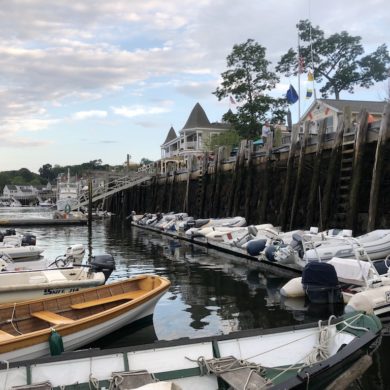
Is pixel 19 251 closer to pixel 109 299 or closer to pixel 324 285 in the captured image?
pixel 109 299

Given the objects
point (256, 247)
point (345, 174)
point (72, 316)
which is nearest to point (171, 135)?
point (345, 174)

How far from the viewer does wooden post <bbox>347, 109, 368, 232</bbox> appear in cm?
1578

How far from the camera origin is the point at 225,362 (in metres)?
5.67

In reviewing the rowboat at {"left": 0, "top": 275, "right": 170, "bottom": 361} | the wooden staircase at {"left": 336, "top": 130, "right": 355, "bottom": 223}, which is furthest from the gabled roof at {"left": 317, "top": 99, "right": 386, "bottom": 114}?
the rowboat at {"left": 0, "top": 275, "right": 170, "bottom": 361}

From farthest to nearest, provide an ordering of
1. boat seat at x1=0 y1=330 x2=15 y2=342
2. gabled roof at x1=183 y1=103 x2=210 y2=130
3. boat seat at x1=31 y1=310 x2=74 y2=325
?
gabled roof at x1=183 y1=103 x2=210 y2=130 → boat seat at x1=31 y1=310 x2=74 y2=325 → boat seat at x1=0 y1=330 x2=15 y2=342

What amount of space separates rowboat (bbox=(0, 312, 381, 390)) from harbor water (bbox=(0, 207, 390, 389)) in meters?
0.84

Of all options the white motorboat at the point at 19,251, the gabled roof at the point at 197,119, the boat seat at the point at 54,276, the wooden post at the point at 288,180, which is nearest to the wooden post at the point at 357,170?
the wooden post at the point at 288,180

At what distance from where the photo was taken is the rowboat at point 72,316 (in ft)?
22.2

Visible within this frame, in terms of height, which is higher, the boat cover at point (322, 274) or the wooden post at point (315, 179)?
the wooden post at point (315, 179)

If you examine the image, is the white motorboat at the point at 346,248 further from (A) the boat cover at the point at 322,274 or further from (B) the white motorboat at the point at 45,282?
→ (B) the white motorboat at the point at 45,282

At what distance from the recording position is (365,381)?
253 inches

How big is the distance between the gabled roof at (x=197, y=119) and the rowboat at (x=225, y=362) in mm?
59896

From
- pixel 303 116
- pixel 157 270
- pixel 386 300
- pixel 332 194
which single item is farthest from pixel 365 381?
pixel 303 116

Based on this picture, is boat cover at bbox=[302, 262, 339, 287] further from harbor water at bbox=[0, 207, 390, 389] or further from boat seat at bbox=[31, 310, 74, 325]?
boat seat at bbox=[31, 310, 74, 325]
